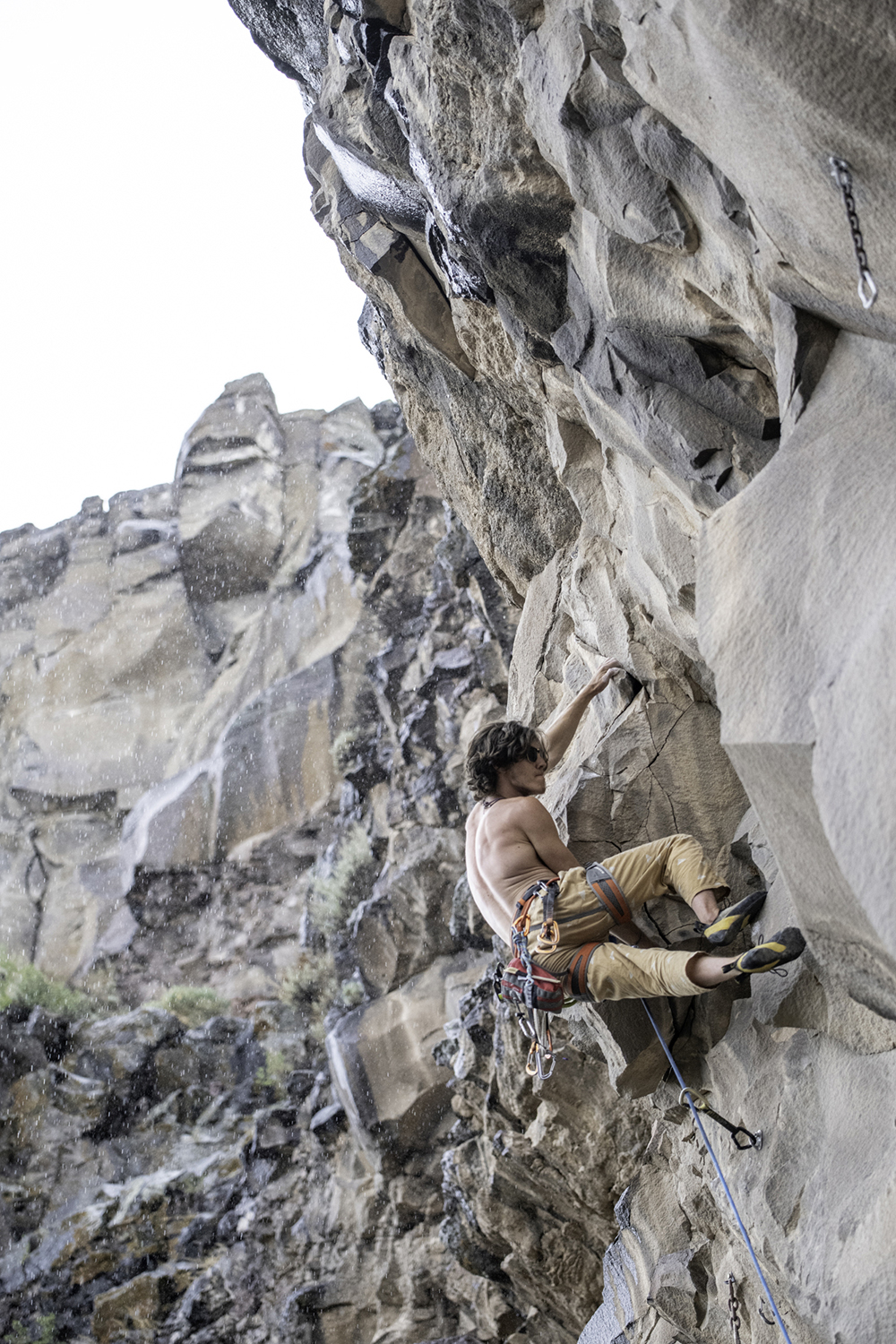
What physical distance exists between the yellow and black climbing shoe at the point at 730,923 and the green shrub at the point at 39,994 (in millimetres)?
15989

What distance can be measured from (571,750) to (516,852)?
4.82 feet

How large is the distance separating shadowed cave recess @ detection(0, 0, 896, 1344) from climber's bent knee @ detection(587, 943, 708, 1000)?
0.34m

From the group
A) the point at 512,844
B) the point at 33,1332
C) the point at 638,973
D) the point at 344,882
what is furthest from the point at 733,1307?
the point at 344,882

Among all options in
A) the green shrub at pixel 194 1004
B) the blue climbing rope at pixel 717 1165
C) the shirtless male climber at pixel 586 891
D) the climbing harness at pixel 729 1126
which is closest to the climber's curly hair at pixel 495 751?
the shirtless male climber at pixel 586 891

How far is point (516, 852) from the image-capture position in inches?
155

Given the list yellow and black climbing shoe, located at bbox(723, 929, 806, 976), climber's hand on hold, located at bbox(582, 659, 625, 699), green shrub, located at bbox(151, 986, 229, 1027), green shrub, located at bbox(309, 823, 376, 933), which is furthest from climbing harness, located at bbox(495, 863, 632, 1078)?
green shrub, located at bbox(151, 986, 229, 1027)

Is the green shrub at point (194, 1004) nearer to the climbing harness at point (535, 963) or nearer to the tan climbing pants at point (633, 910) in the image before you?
the climbing harness at point (535, 963)

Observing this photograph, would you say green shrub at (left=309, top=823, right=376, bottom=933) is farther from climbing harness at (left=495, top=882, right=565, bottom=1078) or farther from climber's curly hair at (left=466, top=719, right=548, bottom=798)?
climbing harness at (left=495, top=882, right=565, bottom=1078)

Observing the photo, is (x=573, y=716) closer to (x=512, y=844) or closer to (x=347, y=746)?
(x=512, y=844)

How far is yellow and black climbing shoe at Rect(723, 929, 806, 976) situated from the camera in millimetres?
2939

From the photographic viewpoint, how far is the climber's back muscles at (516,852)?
3924 millimetres

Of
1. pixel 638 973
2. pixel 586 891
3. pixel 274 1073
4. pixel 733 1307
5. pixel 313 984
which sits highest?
pixel 586 891

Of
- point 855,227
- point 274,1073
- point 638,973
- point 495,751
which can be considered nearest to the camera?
point 855,227

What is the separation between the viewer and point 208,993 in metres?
17.4
